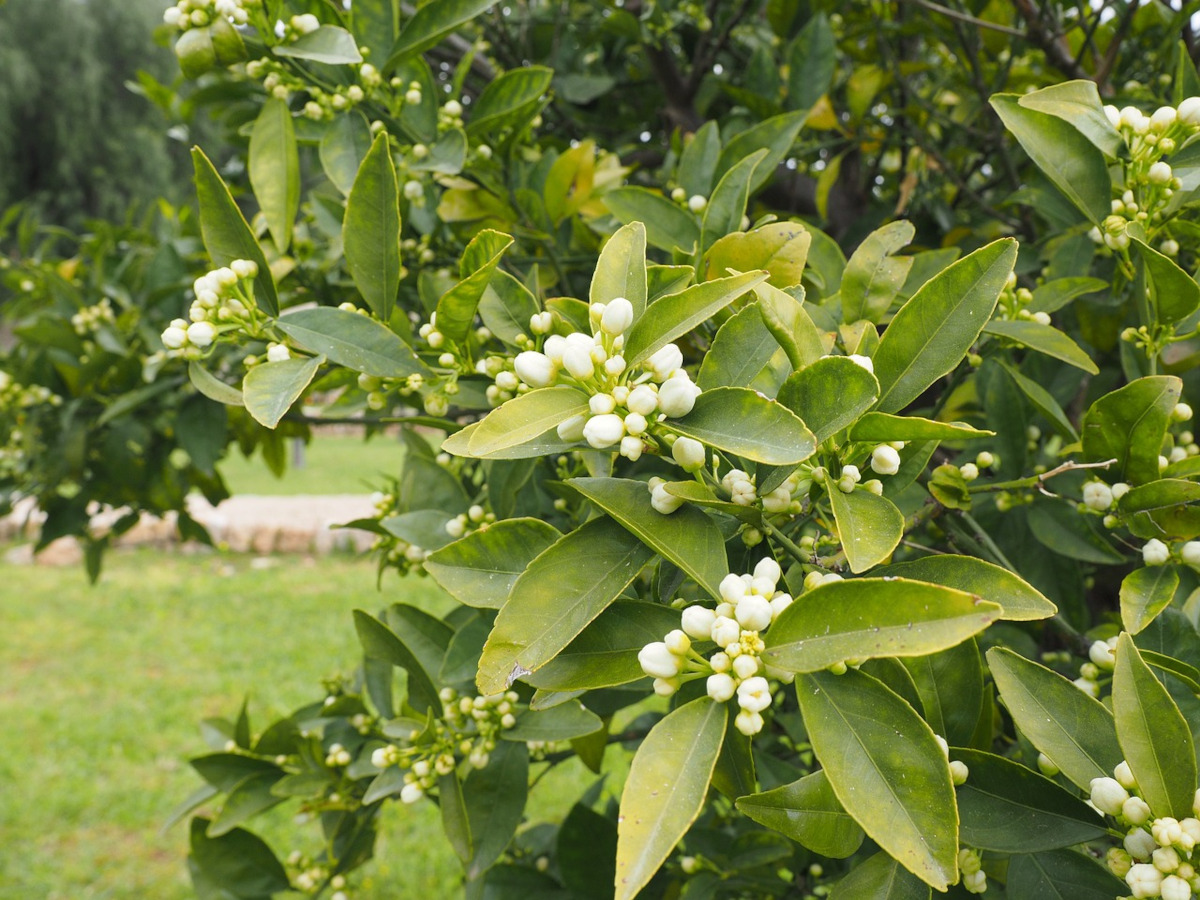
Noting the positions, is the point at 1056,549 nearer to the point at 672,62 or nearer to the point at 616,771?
the point at 672,62

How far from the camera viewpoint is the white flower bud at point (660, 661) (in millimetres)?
572

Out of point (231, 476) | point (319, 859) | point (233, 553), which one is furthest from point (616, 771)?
point (231, 476)

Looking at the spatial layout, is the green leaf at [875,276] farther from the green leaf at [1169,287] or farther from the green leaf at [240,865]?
the green leaf at [240,865]

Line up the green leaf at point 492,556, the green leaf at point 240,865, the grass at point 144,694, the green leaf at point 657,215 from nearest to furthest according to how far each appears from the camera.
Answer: the green leaf at point 492,556, the green leaf at point 657,215, the green leaf at point 240,865, the grass at point 144,694

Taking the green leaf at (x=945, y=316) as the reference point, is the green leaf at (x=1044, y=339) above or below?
below

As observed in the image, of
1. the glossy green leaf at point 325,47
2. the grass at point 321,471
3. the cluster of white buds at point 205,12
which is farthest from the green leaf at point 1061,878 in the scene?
the grass at point 321,471

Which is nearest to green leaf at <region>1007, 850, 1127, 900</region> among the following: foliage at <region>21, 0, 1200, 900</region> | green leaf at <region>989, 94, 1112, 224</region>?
foliage at <region>21, 0, 1200, 900</region>

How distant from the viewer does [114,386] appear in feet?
6.04

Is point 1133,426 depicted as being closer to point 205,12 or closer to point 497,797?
point 497,797

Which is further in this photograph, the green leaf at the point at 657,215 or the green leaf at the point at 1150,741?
the green leaf at the point at 657,215

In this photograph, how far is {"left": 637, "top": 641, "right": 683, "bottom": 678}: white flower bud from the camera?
572mm

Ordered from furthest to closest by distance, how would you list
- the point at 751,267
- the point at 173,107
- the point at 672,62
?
the point at 173,107
the point at 672,62
the point at 751,267

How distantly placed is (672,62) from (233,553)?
20.5ft

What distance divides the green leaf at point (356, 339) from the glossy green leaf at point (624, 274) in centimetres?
23
